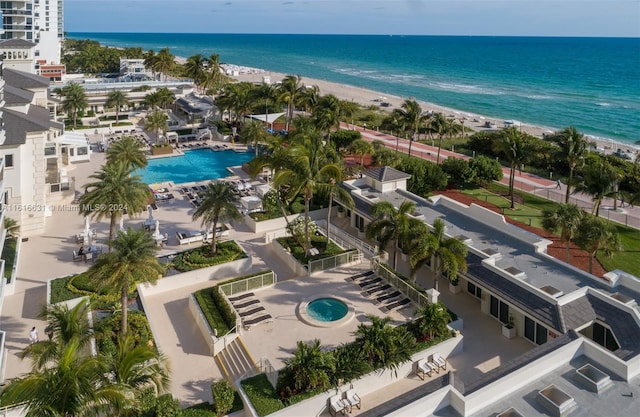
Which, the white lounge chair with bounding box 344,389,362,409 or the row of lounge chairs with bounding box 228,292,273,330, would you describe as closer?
the white lounge chair with bounding box 344,389,362,409

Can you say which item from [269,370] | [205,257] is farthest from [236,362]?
[205,257]

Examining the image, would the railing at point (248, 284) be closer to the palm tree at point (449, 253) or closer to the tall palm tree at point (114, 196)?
the tall palm tree at point (114, 196)

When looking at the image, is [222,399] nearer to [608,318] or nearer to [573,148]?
[608,318]

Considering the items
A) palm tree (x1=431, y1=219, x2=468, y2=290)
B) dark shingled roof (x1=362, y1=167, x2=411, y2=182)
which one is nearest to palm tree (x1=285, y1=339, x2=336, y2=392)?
palm tree (x1=431, y1=219, x2=468, y2=290)

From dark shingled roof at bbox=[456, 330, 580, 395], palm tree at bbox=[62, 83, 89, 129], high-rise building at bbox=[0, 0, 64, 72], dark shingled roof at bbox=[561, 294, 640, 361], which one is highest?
high-rise building at bbox=[0, 0, 64, 72]

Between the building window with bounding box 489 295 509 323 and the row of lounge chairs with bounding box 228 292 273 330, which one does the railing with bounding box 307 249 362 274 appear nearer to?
the row of lounge chairs with bounding box 228 292 273 330

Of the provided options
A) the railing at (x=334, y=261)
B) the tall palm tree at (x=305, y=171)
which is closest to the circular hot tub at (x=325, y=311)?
the railing at (x=334, y=261)

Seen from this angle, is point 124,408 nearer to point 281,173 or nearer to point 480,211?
point 281,173
